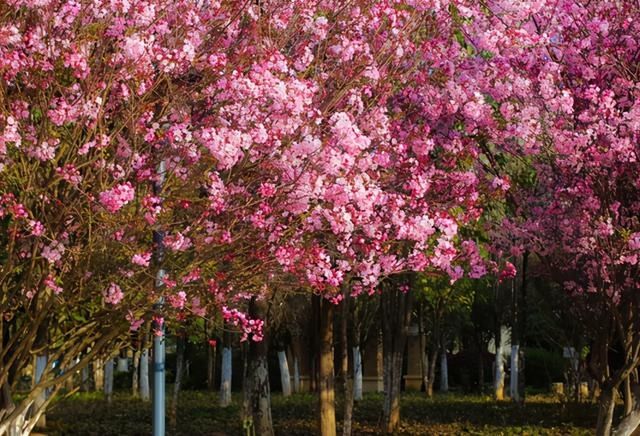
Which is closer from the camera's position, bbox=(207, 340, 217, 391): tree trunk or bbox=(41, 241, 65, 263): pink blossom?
bbox=(41, 241, 65, 263): pink blossom

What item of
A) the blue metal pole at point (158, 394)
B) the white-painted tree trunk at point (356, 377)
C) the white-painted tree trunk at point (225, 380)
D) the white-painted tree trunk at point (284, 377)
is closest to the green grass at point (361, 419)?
the white-painted tree trunk at point (225, 380)

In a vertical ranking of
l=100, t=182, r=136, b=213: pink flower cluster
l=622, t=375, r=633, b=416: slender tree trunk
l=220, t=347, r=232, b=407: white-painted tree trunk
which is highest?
l=100, t=182, r=136, b=213: pink flower cluster

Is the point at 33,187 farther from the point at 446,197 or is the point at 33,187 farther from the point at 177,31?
the point at 446,197

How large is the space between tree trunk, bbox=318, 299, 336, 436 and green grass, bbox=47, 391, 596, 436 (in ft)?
12.4

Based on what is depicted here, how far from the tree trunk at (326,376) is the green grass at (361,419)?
379 cm

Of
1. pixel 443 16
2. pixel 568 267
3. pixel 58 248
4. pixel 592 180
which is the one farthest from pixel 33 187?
pixel 568 267

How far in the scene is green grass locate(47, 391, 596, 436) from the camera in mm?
28219

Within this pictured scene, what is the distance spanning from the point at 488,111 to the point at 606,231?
223cm

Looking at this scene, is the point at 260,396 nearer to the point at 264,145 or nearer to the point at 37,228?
the point at 264,145

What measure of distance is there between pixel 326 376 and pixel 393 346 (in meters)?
5.41

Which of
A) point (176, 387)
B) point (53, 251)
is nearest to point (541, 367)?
point (176, 387)

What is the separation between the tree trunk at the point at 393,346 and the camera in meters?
27.1

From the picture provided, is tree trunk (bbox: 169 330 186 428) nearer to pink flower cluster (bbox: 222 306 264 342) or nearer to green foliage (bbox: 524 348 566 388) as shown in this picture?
pink flower cluster (bbox: 222 306 264 342)

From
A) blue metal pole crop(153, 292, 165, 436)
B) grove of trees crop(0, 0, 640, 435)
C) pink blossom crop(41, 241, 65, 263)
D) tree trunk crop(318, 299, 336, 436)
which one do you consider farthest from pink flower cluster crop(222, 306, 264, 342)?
tree trunk crop(318, 299, 336, 436)
